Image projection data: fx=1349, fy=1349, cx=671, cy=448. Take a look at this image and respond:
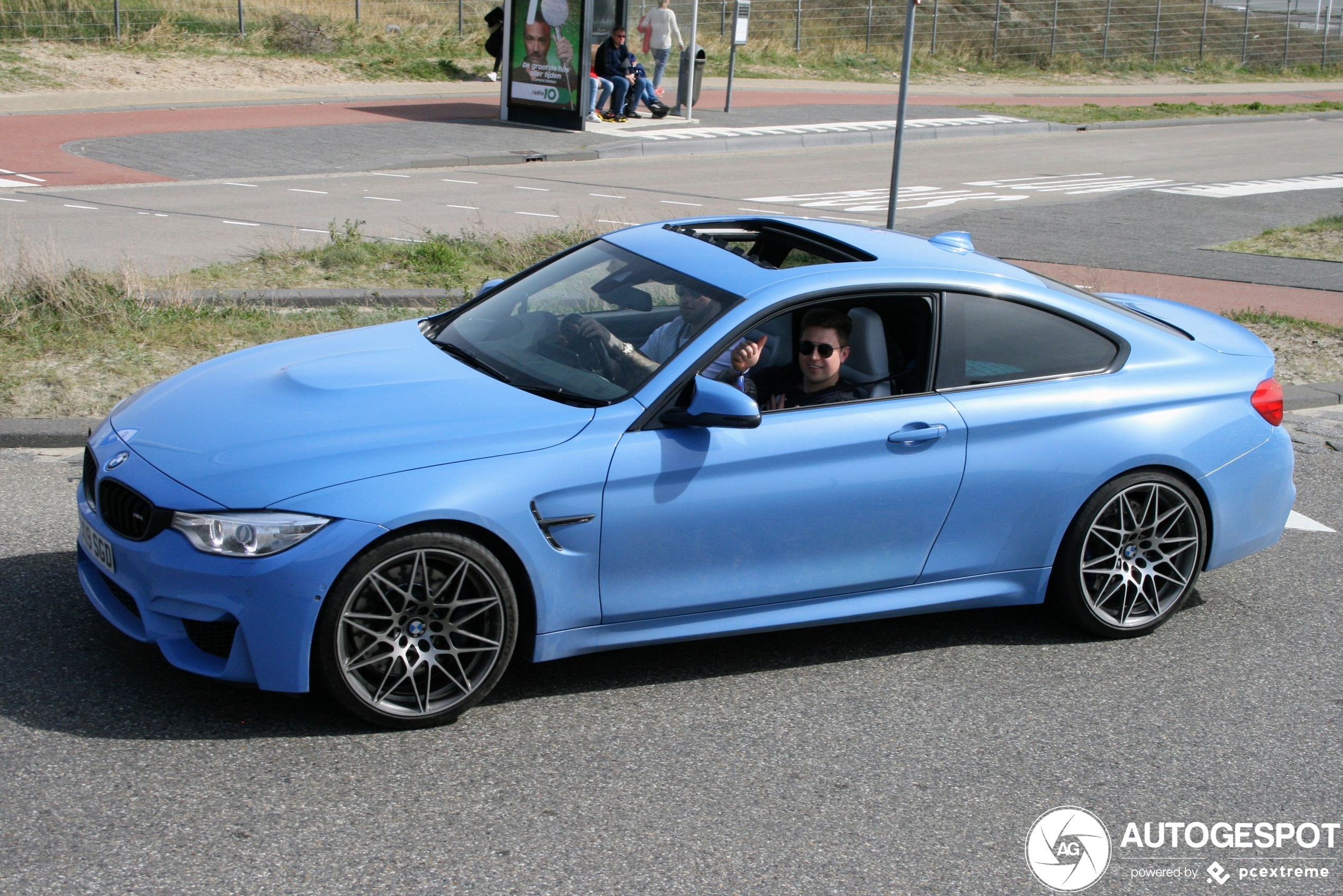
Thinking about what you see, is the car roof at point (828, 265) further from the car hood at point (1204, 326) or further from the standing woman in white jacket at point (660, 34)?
the standing woman in white jacket at point (660, 34)

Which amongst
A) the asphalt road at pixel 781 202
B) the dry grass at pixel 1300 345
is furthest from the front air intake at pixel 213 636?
the dry grass at pixel 1300 345

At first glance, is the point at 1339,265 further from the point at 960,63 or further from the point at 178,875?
the point at 960,63

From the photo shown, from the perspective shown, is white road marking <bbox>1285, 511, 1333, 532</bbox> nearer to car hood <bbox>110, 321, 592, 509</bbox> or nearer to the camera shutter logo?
the camera shutter logo

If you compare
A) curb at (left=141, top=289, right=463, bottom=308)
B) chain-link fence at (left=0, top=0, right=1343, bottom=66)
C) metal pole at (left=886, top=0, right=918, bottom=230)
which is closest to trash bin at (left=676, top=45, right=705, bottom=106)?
chain-link fence at (left=0, top=0, right=1343, bottom=66)

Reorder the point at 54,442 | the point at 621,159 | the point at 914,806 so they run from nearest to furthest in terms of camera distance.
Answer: the point at 914,806, the point at 54,442, the point at 621,159

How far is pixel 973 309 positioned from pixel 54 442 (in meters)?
4.73

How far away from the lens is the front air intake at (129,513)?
13.3ft

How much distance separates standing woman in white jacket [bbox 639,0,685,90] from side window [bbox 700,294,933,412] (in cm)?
2066

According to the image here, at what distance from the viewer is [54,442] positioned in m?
6.95

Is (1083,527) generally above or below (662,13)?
below

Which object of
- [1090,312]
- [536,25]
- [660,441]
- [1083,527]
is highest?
[536,25]

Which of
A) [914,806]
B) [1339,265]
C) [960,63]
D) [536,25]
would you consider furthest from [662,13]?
[914,806]

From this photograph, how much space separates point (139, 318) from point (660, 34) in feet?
60.0

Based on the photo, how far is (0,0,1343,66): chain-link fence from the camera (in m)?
27.7
